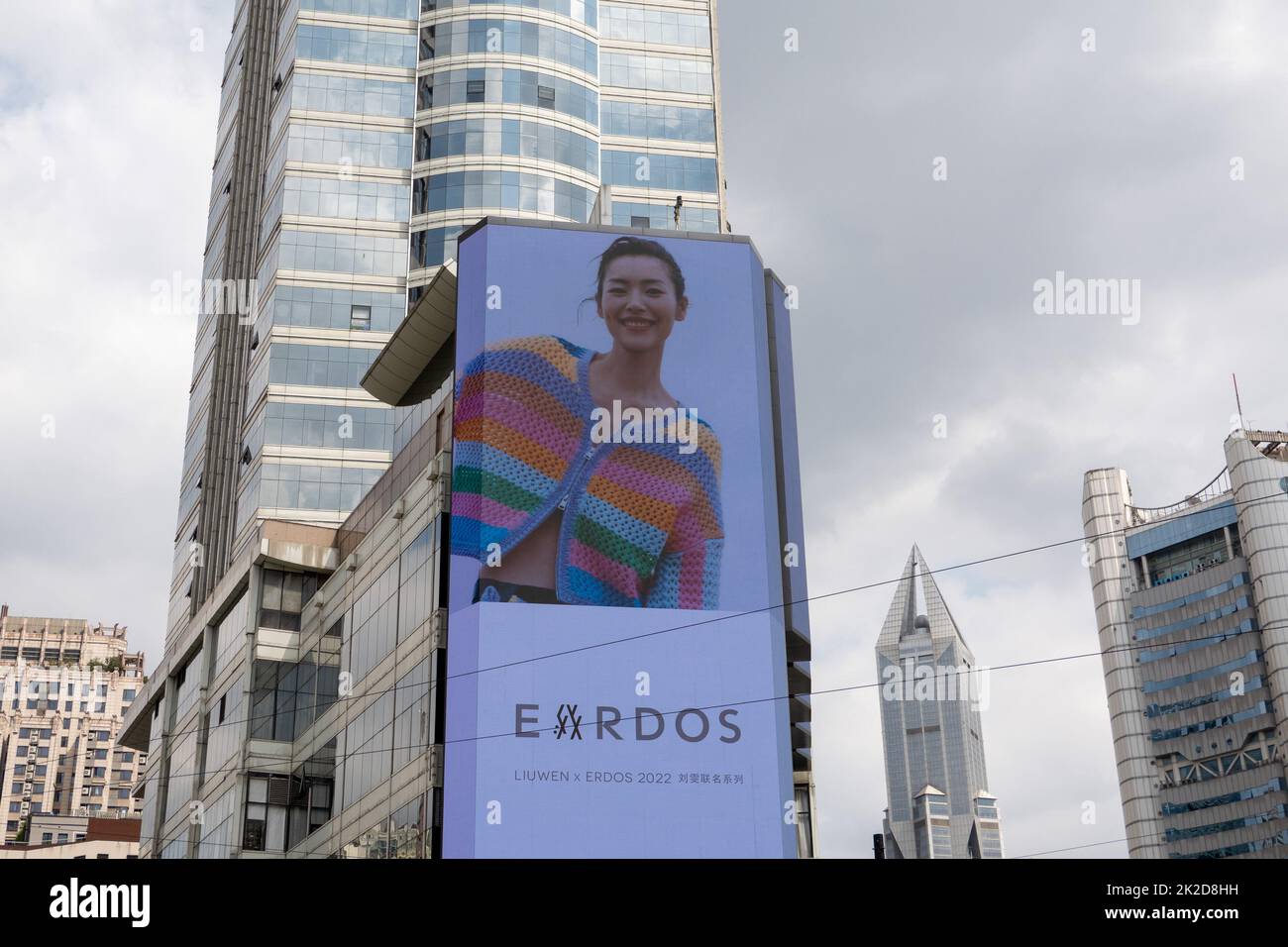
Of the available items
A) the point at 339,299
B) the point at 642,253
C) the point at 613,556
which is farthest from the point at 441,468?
the point at 339,299

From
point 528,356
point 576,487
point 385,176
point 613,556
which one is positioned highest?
point 385,176

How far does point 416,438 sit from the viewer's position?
71.2m

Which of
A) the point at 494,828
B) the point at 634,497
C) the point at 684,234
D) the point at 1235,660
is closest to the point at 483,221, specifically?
the point at 684,234

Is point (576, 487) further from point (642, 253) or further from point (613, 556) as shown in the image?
point (642, 253)

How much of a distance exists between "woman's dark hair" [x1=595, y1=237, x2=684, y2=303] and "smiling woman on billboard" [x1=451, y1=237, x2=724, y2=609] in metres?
0.13

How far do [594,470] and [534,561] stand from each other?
17.7ft

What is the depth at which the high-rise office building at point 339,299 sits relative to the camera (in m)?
72.6

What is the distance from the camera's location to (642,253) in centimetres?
7069

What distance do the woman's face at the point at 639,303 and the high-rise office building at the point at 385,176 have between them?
21947 millimetres

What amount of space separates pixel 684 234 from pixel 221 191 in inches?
2343

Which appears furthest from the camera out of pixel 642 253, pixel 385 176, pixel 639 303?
pixel 385 176

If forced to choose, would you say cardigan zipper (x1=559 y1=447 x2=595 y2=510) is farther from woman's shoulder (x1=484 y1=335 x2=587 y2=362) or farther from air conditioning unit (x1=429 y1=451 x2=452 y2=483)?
air conditioning unit (x1=429 y1=451 x2=452 y2=483)
